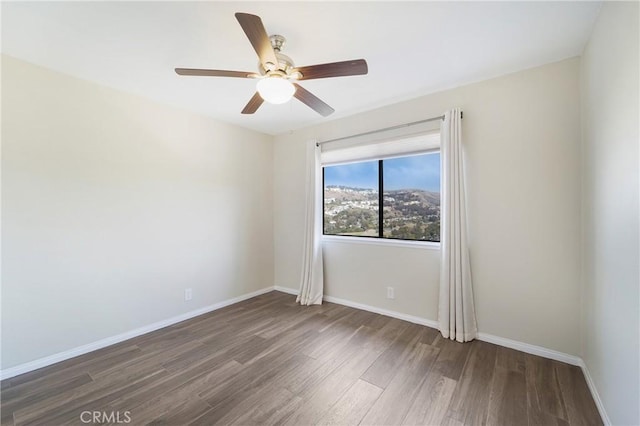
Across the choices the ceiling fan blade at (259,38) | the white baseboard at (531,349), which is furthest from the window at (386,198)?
the ceiling fan blade at (259,38)

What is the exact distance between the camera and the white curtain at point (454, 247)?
2439mm

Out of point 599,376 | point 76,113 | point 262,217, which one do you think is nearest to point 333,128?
point 262,217

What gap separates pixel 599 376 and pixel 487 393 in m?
0.68

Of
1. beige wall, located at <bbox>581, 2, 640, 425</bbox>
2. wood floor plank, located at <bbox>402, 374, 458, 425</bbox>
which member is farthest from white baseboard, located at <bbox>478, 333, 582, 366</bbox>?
wood floor plank, located at <bbox>402, 374, 458, 425</bbox>

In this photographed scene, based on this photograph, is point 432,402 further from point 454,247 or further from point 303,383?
point 454,247

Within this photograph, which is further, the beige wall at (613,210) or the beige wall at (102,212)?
the beige wall at (102,212)

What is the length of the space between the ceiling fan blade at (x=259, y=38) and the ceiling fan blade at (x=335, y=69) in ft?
0.57

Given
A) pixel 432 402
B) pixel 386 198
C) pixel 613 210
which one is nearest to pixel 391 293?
pixel 386 198

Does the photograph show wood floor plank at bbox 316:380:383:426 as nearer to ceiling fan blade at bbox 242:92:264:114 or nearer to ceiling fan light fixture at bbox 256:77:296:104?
ceiling fan light fixture at bbox 256:77:296:104

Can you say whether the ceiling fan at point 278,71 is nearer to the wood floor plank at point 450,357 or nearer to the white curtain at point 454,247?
the white curtain at point 454,247

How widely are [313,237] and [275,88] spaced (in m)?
2.23

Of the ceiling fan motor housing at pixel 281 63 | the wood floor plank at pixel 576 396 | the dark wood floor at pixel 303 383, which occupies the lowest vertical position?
the dark wood floor at pixel 303 383

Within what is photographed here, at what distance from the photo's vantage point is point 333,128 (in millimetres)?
3496
